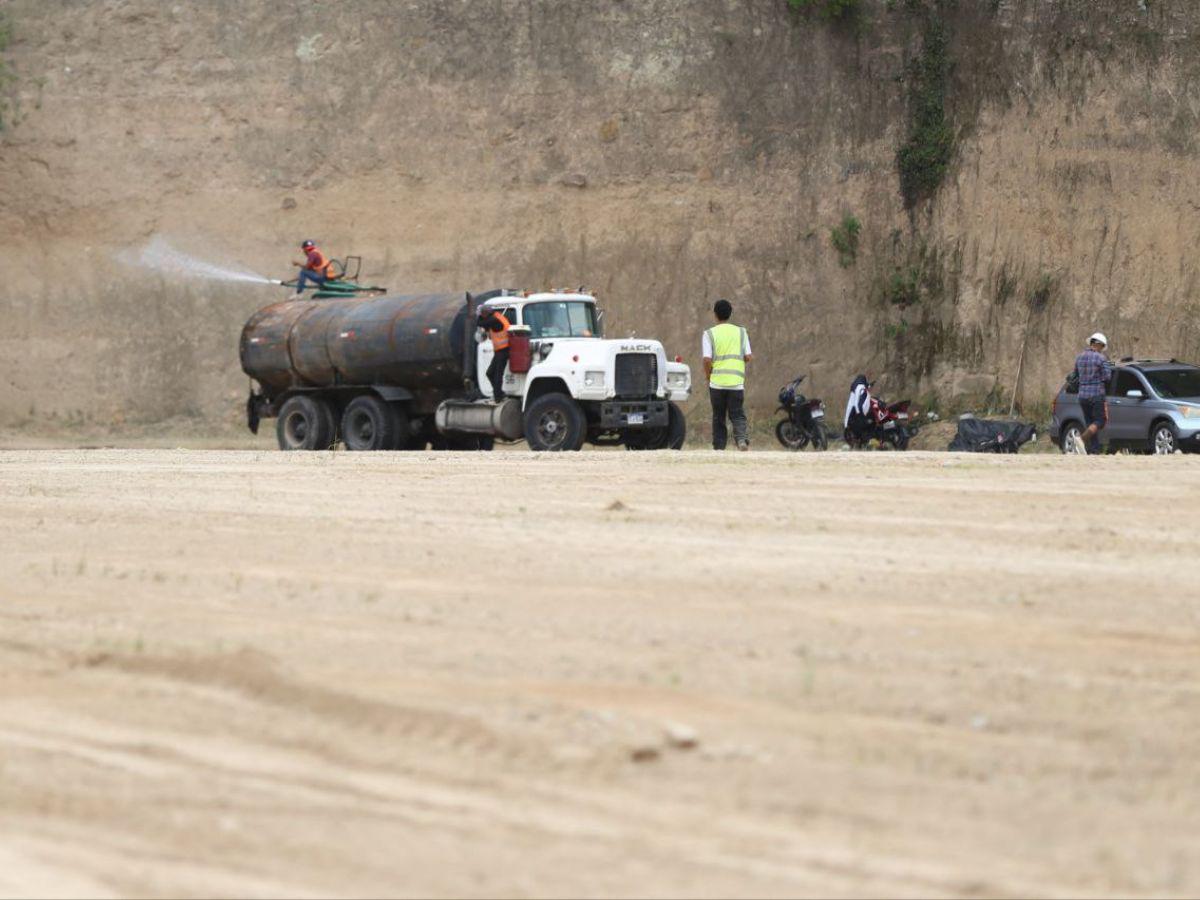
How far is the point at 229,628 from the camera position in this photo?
8.81 m

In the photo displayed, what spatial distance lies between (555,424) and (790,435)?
8.29 m

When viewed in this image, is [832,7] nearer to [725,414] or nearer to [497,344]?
[497,344]

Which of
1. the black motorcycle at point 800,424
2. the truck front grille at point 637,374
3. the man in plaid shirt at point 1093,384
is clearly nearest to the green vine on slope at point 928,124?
the black motorcycle at point 800,424

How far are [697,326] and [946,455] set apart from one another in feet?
67.3

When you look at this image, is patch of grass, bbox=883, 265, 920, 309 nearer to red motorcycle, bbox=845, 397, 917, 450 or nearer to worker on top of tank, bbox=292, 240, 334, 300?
red motorcycle, bbox=845, 397, 917, 450

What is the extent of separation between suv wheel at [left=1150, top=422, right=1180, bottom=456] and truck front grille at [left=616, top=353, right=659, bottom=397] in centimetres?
741

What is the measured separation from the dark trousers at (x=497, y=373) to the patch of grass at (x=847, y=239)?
14.0m

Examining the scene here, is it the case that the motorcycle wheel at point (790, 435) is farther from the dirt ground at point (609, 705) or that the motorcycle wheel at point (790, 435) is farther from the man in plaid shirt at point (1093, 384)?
the dirt ground at point (609, 705)

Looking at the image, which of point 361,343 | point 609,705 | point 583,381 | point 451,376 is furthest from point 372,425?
point 609,705

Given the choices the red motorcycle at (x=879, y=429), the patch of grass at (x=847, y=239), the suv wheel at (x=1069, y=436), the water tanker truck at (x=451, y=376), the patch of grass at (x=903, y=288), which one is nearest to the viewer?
the water tanker truck at (x=451, y=376)

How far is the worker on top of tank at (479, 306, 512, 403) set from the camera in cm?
2581

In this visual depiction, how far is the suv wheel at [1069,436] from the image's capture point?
91.2 ft

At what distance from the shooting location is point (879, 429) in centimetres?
3038

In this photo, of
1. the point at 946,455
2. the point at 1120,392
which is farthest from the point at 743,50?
the point at 946,455
